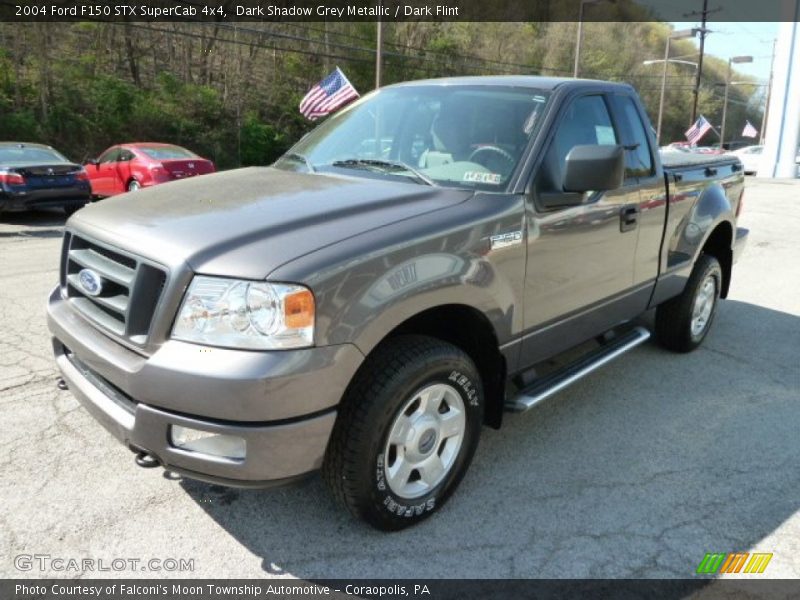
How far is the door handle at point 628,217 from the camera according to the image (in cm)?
379

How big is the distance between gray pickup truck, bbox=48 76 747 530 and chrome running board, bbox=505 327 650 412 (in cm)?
2

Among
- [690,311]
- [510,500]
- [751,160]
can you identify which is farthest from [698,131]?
[510,500]

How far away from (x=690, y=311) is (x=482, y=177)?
2.57 metres

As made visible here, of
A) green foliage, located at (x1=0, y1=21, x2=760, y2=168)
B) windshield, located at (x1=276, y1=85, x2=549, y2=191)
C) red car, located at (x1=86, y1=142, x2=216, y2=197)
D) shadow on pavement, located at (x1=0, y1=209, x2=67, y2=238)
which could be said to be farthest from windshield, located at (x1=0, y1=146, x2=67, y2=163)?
green foliage, located at (x1=0, y1=21, x2=760, y2=168)

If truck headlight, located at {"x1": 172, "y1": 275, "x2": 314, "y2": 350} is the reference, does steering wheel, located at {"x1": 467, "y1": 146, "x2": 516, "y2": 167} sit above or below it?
above

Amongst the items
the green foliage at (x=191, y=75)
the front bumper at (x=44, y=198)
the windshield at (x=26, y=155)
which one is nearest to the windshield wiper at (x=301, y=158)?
the front bumper at (x=44, y=198)

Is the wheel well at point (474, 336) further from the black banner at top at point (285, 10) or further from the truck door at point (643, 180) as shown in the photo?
the black banner at top at point (285, 10)

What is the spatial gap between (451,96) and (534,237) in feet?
3.43

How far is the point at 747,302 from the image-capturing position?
6.92 meters

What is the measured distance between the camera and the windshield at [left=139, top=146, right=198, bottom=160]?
48.7 feet

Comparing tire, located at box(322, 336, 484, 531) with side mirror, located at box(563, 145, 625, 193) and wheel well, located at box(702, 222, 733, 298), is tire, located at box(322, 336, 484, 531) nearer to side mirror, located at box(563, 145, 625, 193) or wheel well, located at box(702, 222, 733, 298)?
side mirror, located at box(563, 145, 625, 193)

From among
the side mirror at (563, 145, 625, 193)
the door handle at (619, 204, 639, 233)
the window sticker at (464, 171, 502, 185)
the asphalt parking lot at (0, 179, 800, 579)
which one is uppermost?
the side mirror at (563, 145, 625, 193)

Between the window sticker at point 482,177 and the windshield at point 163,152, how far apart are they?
13.0 m

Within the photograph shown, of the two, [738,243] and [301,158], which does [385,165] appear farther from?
[738,243]
